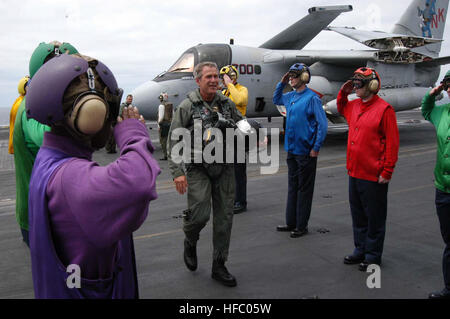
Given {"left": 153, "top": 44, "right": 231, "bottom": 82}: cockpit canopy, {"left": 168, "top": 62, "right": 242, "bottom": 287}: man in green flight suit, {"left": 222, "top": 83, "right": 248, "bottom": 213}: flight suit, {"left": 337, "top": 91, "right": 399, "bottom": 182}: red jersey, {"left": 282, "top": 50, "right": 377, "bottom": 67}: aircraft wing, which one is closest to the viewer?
{"left": 168, "top": 62, "right": 242, "bottom": 287}: man in green flight suit

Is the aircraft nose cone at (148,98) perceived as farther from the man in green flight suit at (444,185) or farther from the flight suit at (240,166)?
the man in green flight suit at (444,185)

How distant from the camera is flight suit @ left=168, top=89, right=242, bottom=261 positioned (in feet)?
11.9

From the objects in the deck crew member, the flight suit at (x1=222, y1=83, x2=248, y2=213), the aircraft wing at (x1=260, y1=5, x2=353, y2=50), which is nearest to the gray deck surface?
the flight suit at (x1=222, y1=83, x2=248, y2=213)

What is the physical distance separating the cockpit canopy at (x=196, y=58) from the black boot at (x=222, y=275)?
29.6 feet

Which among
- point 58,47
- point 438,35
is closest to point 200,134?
point 58,47

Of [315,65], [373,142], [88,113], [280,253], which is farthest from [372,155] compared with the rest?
[315,65]

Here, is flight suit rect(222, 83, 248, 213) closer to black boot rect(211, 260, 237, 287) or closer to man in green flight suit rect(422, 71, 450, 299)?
black boot rect(211, 260, 237, 287)

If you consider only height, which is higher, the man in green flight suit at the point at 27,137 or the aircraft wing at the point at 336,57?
the aircraft wing at the point at 336,57

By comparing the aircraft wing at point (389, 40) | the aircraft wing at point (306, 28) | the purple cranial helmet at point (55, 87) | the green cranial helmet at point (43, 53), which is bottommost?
the purple cranial helmet at point (55, 87)

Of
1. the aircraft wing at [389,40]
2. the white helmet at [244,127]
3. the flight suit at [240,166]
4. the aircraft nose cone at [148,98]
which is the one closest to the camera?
the white helmet at [244,127]

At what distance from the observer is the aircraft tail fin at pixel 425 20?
1778cm

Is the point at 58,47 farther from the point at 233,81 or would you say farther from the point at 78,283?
the point at 233,81

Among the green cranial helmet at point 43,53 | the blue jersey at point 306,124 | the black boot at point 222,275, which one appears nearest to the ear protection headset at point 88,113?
the green cranial helmet at point 43,53

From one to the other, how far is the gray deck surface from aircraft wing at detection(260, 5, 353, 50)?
8.97 meters
